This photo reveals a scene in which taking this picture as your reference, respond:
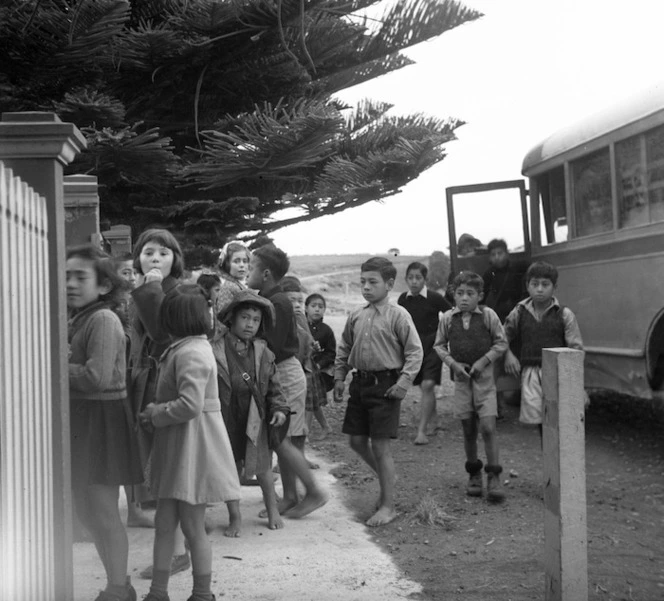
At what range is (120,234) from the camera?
6.04 m

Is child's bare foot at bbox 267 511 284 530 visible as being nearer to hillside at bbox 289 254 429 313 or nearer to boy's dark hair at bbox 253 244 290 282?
boy's dark hair at bbox 253 244 290 282

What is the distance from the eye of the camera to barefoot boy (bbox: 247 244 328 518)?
5109 mm

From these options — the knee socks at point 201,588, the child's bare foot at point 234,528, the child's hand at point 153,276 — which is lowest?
the child's bare foot at point 234,528

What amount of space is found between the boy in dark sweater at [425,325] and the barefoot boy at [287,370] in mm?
2826

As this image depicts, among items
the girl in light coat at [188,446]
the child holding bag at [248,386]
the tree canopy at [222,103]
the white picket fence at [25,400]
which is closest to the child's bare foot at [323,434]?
the tree canopy at [222,103]

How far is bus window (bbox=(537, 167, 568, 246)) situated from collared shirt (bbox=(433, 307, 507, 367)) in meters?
2.74

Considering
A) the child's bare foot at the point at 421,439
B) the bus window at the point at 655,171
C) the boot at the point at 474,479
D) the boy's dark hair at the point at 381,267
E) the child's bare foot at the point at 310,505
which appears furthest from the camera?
the child's bare foot at the point at 421,439

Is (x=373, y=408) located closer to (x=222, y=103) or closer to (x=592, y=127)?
(x=592, y=127)

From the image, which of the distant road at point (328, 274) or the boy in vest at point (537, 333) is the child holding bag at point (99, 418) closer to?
the boy in vest at point (537, 333)

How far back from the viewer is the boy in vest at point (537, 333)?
601 centimetres

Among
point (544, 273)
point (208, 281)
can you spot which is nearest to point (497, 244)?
point (544, 273)

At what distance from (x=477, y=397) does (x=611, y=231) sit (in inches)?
97.0

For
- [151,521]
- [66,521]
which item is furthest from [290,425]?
[66,521]

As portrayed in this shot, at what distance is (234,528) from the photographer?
15.8ft
